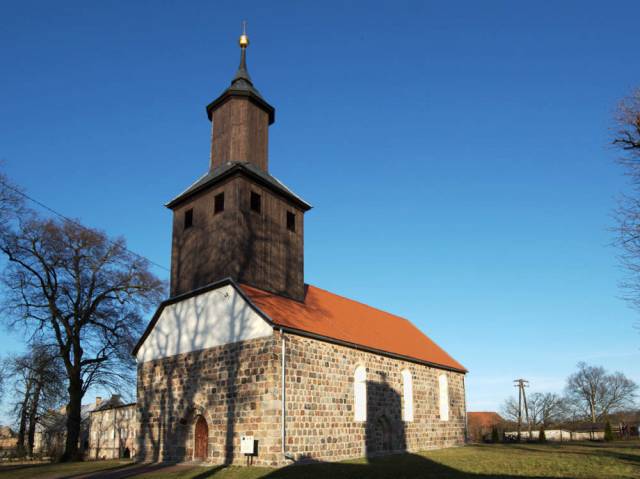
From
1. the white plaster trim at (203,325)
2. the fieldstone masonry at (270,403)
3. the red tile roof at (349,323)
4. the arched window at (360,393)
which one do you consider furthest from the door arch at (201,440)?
the arched window at (360,393)

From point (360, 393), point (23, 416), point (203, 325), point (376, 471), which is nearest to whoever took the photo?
point (376, 471)

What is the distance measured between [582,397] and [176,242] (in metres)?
65.2

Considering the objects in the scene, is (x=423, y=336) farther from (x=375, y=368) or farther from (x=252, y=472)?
(x=252, y=472)

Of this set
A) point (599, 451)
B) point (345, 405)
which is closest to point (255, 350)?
point (345, 405)

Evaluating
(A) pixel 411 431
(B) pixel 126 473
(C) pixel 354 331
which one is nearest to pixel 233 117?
(C) pixel 354 331

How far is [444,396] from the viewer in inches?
1039

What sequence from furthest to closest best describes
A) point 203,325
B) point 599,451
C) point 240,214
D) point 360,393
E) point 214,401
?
point 599,451, point 360,393, point 240,214, point 203,325, point 214,401

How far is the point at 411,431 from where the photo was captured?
22500mm

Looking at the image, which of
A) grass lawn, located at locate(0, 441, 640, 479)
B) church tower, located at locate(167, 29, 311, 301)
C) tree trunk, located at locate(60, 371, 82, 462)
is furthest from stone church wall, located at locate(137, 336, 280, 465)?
tree trunk, located at locate(60, 371, 82, 462)

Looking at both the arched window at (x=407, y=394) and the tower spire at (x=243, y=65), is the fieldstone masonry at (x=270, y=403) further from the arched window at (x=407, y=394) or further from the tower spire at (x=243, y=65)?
the tower spire at (x=243, y=65)

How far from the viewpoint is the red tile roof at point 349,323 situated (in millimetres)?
18497

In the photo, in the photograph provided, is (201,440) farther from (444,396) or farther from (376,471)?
(444,396)

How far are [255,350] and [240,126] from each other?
10.0 meters

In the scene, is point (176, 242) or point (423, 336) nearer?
point (176, 242)
